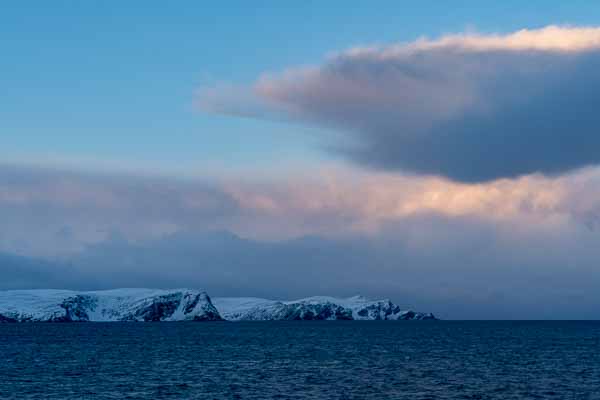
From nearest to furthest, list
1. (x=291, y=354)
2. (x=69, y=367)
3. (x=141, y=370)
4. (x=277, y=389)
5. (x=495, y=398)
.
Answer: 1. (x=495, y=398)
2. (x=277, y=389)
3. (x=141, y=370)
4. (x=69, y=367)
5. (x=291, y=354)

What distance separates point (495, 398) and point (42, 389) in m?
54.1

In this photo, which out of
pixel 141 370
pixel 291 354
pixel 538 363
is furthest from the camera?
pixel 291 354

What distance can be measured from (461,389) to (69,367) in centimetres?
6609

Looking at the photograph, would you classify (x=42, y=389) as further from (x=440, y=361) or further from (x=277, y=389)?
(x=440, y=361)

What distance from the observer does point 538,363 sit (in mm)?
122250

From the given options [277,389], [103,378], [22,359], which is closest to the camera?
[277,389]

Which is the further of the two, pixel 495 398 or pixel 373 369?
pixel 373 369

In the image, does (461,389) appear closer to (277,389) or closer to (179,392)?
(277,389)

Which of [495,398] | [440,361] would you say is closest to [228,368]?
[440,361]

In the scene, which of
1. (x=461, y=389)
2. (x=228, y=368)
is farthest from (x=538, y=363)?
(x=228, y=368)

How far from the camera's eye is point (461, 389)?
82.2 metres

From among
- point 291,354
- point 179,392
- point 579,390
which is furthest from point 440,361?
point 179,392

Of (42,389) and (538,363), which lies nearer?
(42,389)

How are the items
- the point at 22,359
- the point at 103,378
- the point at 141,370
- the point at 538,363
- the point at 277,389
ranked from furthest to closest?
the point at 22,359 < the point at 538,363 < the point at 141,370 < the point at 103,378 < the point at 277,389
